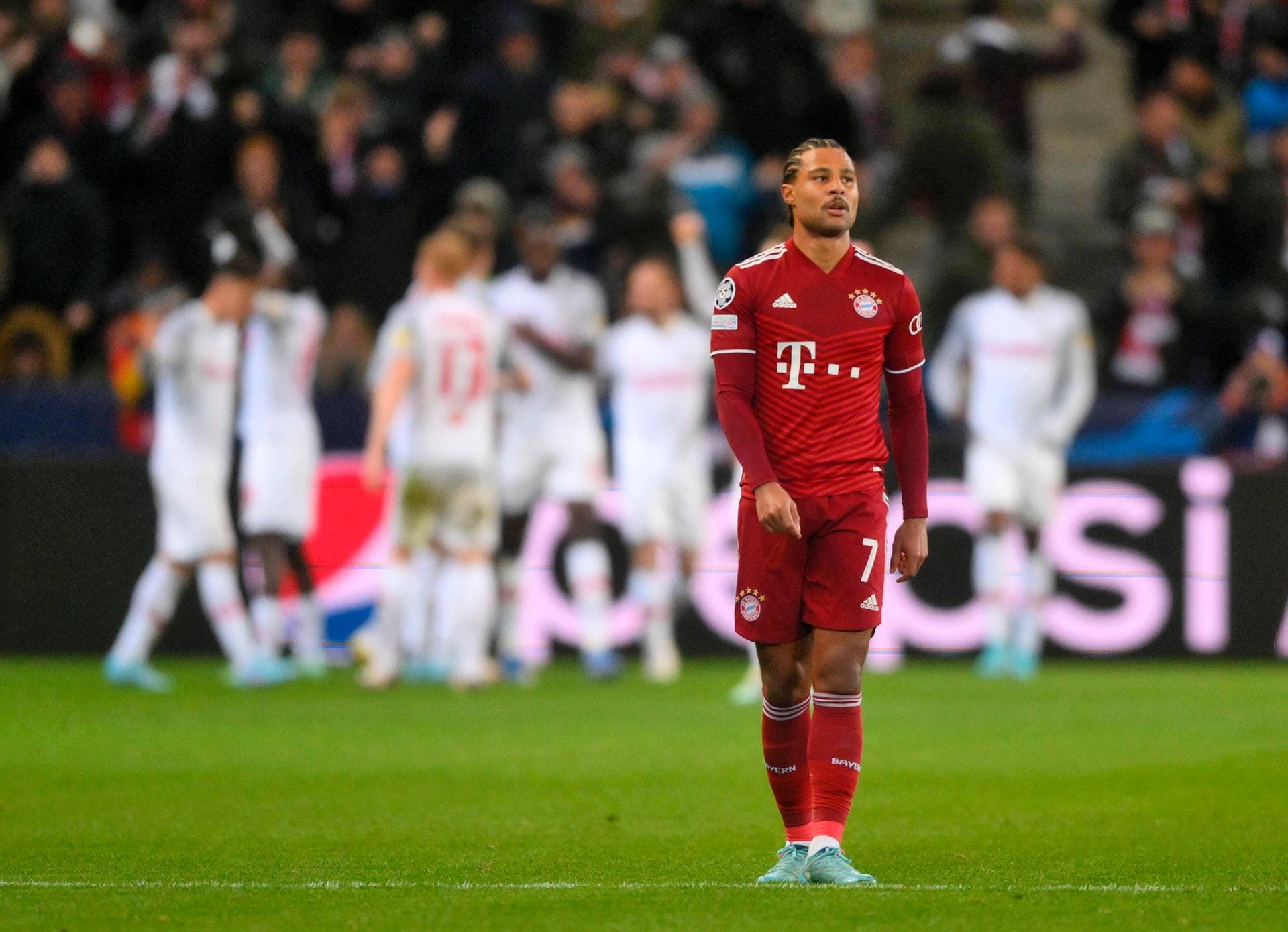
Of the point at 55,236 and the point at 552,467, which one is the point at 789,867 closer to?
the point at 552,467

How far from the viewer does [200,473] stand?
13148 mm

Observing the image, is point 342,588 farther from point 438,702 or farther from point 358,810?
point 358,810

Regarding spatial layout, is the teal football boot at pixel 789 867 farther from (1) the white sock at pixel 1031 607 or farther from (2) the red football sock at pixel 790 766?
(1) the white sock at pixel 1031 607

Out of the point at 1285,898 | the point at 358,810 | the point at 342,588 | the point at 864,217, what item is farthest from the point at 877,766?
the point at 864,217

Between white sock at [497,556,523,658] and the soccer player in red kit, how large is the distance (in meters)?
7.50

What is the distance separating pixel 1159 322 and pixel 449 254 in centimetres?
579

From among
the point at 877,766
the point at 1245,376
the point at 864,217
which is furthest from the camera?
the point at 864,217

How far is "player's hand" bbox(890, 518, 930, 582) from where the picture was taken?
6.45 meters

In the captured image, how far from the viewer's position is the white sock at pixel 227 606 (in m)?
13.2

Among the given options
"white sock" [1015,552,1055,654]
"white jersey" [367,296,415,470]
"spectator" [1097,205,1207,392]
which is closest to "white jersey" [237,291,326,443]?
"white jersey" [367,296,415,470]

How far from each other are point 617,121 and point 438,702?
6.48m

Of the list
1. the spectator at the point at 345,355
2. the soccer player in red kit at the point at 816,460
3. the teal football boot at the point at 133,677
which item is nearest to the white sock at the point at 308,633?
the teal football boot at the point at 133,677

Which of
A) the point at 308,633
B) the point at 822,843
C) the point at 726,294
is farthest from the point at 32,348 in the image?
the point at 822,843

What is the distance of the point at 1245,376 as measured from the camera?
1528 cm
